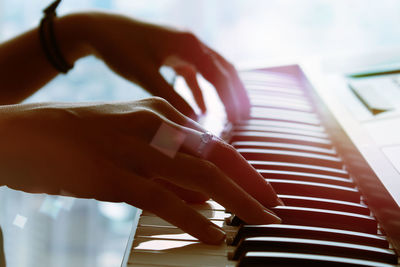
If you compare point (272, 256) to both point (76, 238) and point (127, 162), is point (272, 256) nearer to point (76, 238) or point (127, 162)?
point (127, 162)

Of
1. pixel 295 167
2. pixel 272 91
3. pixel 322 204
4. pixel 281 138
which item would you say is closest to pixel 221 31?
pixel 272 91

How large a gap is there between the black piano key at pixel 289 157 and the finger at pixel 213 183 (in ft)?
0.64

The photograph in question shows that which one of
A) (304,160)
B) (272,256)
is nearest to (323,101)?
(304,160)

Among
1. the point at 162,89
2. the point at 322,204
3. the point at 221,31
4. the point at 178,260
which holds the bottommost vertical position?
the point at 178,260

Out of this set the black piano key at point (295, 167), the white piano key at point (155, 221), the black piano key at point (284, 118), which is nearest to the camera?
the white piano key at point (155, 221)

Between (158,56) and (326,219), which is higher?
(158,56)

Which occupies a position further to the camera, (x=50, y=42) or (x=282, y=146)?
(x=50, y=42)

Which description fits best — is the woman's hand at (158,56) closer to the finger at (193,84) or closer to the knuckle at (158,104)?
the finger at (193,84)

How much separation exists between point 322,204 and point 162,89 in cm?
40

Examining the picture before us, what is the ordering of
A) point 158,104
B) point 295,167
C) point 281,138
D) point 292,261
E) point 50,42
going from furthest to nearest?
point 50,42
point 281,138
point 295,167
point 158,104
point 292,261

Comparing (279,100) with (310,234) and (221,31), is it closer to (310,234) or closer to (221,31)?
(310,234)

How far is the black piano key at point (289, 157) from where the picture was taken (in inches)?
29.8

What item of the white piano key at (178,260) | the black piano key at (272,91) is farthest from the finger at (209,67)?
the white piano key at (178,260)

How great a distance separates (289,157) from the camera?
0.76 metres
